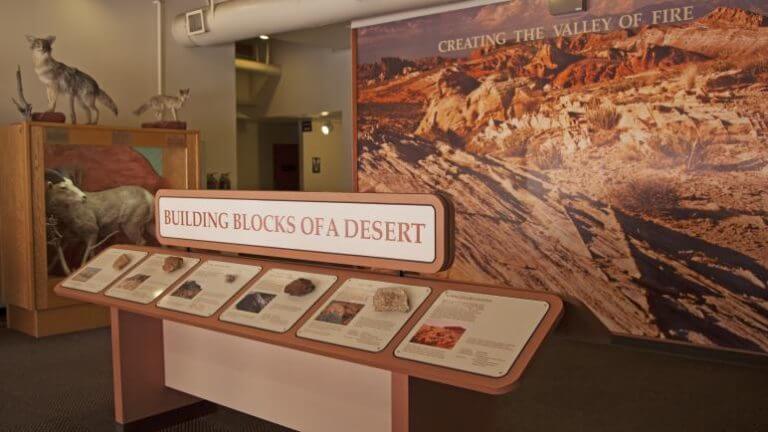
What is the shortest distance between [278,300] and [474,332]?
2.53ft

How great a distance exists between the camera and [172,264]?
296cm

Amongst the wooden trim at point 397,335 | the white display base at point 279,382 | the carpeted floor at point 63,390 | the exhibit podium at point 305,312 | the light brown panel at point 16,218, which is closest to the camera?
the wooden trim at point 397,335

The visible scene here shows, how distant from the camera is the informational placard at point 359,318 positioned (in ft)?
6.88

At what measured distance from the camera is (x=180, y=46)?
7.40 m

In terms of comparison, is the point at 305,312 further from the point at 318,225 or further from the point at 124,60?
the point at 124,60

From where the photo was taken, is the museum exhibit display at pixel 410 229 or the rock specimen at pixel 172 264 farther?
the rock specimen at pixel 172 264

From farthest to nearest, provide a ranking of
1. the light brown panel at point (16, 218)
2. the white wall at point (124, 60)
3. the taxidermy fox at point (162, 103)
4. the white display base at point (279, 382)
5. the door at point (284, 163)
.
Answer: the door at point (284, 163) → the taxidermy fox at point (162, 103) → the white wall at point (124, 60) → the light brown panel at point (16, 218) → the white display base at point (279, 382)

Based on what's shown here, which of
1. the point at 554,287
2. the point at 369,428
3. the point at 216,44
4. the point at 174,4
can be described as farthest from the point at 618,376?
the point at 174,4

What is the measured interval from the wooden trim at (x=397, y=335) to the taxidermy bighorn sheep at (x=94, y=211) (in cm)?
324

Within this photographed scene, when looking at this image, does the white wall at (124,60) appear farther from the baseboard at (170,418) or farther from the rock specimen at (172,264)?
the rock specimen at (172,264)

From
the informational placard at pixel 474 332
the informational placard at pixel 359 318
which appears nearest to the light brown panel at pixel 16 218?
the informational placard at pixel 359 318

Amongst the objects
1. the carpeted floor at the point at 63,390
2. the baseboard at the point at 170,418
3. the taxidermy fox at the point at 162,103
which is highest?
the taxidermy fox at the point at 162,103

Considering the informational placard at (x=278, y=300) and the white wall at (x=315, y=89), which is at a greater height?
the white wall at (x=315, y=89)

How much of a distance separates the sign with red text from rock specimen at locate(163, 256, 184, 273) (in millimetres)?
106
